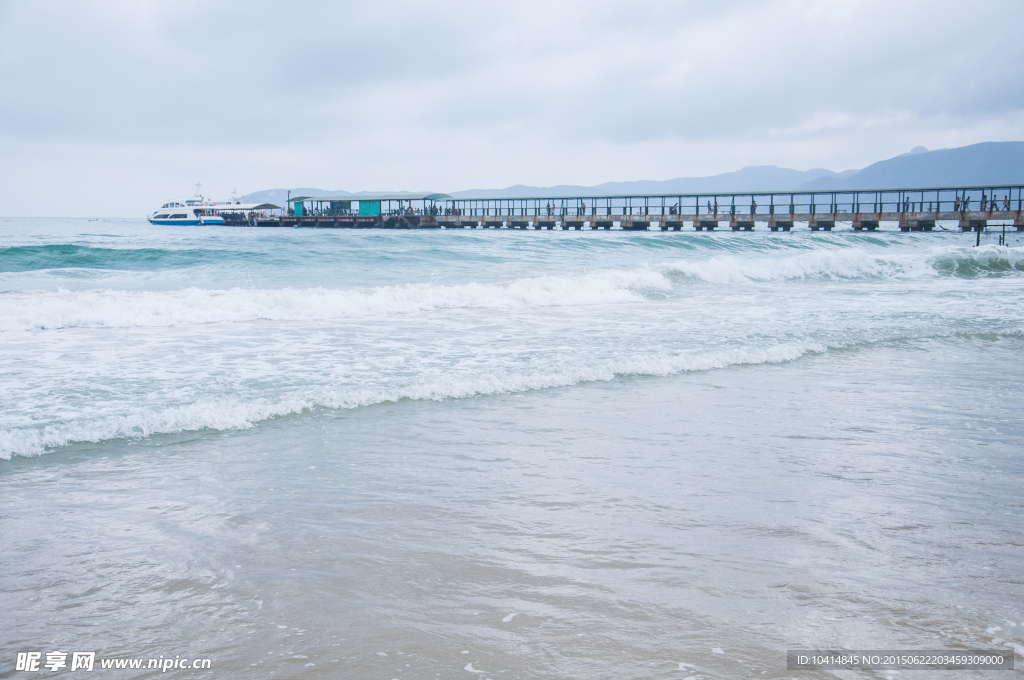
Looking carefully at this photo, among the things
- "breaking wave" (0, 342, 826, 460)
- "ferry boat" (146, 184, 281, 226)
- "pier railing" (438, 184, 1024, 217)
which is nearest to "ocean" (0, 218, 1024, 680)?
"breaking wave" (0, 342, 826, 460)

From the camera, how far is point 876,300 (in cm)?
1430

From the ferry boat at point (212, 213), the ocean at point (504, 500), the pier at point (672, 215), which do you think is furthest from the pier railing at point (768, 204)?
the ocean at point (504, 500)

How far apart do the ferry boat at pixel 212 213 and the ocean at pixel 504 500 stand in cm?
7725

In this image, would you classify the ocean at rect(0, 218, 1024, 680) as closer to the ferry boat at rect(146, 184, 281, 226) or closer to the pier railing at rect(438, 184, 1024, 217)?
the pier railing at rect(438, 184, 1024, 217)

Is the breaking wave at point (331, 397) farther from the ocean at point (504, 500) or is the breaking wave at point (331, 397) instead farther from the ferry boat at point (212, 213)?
the ferry boat at point (212, 213)

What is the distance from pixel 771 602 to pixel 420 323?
346 inches

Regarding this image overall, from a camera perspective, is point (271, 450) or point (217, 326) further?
point (217, 326)

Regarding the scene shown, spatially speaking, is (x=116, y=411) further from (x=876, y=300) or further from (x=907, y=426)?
(x=876, y=300)

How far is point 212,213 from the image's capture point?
286ft

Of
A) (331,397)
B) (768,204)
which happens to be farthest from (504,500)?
(768,204)

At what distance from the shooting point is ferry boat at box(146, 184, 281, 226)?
80981mm

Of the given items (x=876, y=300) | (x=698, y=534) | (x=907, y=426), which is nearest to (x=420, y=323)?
(x=907, y=426)

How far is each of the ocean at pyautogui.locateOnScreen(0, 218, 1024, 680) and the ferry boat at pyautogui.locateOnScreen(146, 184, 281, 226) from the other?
77.2m

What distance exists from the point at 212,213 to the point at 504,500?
93.6m
